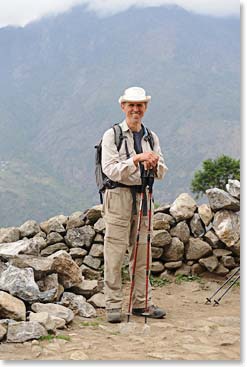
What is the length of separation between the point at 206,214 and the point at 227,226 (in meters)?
0.33

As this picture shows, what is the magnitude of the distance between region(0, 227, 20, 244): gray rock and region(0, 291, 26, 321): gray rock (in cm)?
255

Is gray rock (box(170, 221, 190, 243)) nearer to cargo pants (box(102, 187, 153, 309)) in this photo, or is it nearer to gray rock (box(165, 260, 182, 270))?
gray rock (box(165, 260, 182, 270))

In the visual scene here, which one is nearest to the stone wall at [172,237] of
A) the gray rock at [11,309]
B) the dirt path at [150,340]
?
the dirt path at [150,340]

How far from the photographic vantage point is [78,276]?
5.73 m

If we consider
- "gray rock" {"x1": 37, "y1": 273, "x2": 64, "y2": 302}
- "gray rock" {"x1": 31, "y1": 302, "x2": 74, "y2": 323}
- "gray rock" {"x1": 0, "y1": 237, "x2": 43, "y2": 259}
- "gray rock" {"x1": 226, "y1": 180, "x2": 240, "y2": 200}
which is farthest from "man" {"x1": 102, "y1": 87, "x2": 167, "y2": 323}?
"gray rock" {"x1": 226, "y1": 180, "x2": 240, "y2": 200}

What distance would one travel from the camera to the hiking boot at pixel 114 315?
197 inches

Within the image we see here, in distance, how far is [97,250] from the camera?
7094 millimetres

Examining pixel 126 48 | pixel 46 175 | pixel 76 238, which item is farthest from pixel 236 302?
pixel 126 48

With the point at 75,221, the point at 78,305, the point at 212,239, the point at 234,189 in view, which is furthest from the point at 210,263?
the point at 78,305

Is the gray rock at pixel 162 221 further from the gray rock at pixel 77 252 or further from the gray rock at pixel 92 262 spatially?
the gray rock at pixel 77 252

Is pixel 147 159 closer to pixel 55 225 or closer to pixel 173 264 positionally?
pixel 173 264

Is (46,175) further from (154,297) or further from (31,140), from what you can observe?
(154,297)

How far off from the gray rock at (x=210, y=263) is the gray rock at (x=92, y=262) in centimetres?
132

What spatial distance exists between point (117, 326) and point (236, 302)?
→ 170cm
